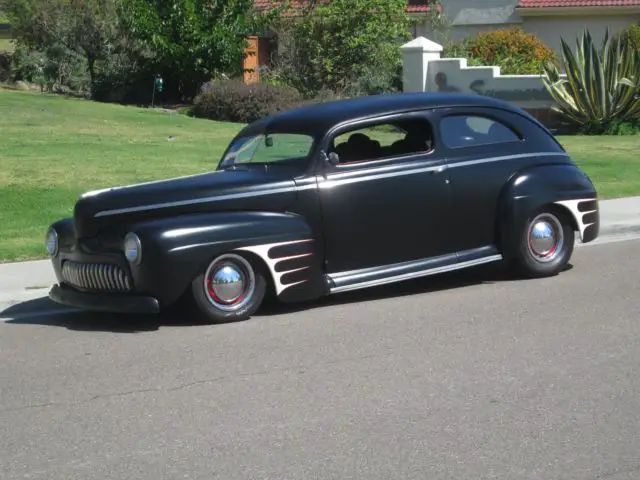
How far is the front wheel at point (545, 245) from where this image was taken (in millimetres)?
9734

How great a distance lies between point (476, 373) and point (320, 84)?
24598mm

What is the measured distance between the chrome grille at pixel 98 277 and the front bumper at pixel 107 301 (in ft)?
0.18

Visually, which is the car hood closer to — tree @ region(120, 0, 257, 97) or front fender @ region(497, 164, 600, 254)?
front fender @ region(497, 164, 600, 254)

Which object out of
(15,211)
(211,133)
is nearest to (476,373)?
(15,211)

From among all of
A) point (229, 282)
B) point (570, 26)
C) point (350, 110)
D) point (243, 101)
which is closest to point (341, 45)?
point (243, 101)

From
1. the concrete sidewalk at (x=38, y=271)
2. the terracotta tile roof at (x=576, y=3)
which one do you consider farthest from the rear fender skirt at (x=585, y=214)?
the terracotta tile roof at (x=576, y=3)

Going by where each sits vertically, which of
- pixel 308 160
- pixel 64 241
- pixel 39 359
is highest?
pixel 308 160

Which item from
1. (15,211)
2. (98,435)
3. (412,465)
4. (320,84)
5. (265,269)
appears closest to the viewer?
(412,465)

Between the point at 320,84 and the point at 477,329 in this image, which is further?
the point at 320,84

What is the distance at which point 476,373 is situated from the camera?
689cm

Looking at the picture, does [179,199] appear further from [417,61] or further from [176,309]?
[417,61]

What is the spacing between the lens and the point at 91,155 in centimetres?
1822

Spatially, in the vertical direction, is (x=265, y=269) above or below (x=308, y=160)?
below

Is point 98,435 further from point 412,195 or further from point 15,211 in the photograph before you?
point 15,211
